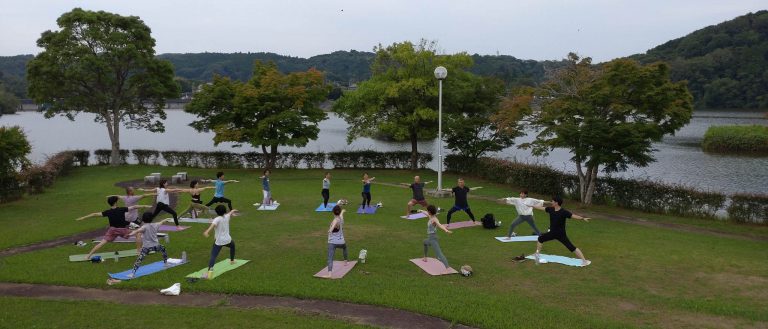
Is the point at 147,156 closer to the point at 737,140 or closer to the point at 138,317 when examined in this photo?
the point at 138,317

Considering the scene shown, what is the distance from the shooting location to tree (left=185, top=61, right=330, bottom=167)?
3484 centimetres

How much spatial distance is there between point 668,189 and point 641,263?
10.9 meters

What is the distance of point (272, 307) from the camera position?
10852 mm

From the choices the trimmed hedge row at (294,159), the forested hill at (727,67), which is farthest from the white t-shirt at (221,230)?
the forested hill at (727,67)

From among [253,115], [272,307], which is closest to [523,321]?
[272,307]

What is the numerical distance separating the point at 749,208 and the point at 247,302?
20.4 metres

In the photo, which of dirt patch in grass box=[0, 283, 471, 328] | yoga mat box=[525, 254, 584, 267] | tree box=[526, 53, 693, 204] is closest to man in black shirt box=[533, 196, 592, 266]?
yoga mat box=[525, 254, 584, 267]

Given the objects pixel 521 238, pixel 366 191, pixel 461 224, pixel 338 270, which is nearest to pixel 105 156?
pixel 366 191

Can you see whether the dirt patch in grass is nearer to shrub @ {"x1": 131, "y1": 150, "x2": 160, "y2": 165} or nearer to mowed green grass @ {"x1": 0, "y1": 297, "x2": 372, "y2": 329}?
mowed green grass @ {"x1": 0, "y1": 297, "x2": 372, "y2": 329}

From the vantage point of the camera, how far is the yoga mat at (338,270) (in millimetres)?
12812

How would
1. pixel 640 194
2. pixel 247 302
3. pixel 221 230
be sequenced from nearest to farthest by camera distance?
pixel 247 302
pixel 221 230
pixel 640 194

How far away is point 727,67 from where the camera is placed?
9625cm

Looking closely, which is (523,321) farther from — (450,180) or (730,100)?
(730,100)

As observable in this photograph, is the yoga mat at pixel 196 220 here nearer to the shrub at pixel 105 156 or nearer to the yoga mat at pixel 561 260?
the yoga mat at pixel 561 260
